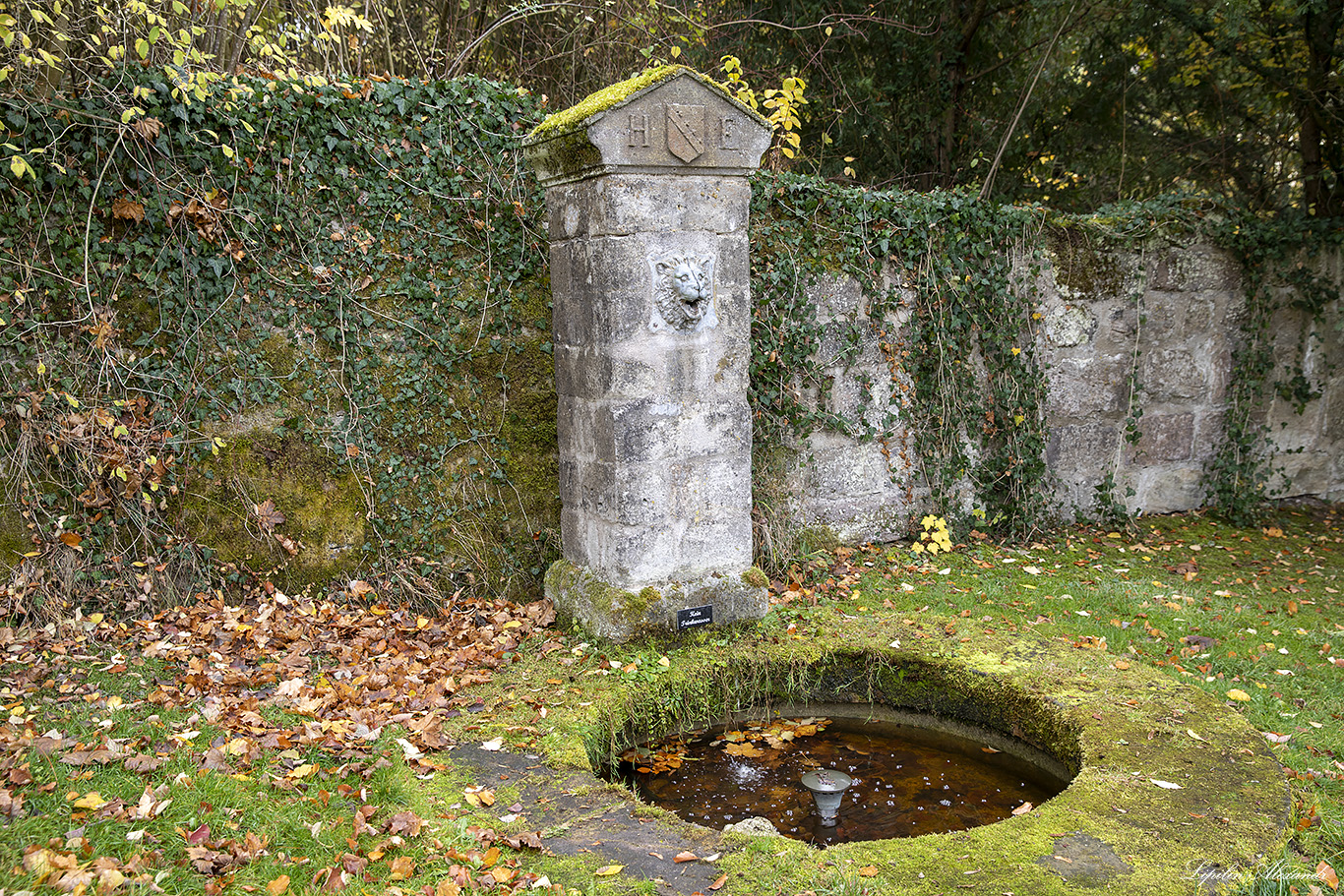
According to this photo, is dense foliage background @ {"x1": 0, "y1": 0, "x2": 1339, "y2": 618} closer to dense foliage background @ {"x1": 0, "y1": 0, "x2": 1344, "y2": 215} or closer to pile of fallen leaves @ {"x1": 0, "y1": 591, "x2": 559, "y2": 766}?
dense foliage background @ {"x1": 0, "y1": 0, "x2": 1344, "y2": 215}

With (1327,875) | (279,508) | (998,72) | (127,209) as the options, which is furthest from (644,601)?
(998,72)

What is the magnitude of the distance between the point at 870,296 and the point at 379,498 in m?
3.34

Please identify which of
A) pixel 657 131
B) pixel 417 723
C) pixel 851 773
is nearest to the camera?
pixel 417 723

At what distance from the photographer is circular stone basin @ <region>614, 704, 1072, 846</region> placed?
132 inches

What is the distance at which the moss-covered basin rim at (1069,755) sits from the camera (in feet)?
8.55

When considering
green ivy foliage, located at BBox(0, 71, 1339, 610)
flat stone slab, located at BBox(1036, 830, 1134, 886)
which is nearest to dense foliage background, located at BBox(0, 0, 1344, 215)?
green ivy foliage, located at BBox(0, 71, 1339, 610)

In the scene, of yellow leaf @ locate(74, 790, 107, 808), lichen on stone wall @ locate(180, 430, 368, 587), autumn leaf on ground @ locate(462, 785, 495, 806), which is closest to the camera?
yellow leaf @ locate(74, 790, 107, 808)

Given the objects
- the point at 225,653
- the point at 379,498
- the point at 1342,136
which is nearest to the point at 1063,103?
the point at 1342,136

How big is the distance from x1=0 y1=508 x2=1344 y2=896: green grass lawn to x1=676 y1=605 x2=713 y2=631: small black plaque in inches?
2.9

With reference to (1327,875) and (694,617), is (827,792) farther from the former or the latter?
(1327,875)

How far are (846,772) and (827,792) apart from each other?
572 millimetres

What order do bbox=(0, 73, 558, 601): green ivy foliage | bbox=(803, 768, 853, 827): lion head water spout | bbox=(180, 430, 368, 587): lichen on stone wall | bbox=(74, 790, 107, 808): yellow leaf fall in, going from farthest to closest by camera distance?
bbox=(180, 430, 368, 587): lichen on stone wall → bbox=(0, 73, 558, 601): green ivy foliage → bbox=(803, 768, 853, 827): lion head water spout → bbox=(74, 790, 107, 808): yellow leaf

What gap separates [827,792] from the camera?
3.20 meters

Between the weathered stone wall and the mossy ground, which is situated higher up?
the weathered stone wall
